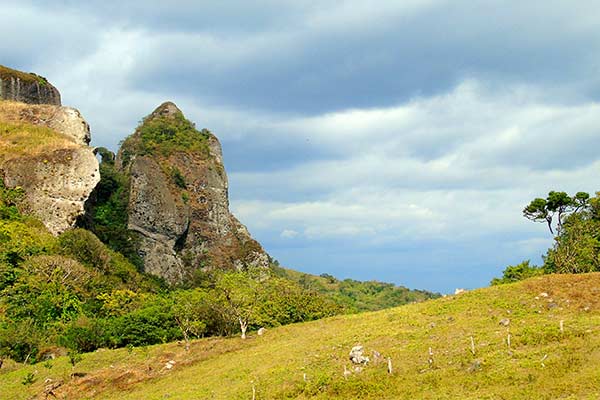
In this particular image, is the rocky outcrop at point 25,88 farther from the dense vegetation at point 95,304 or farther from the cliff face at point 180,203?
the dense vegetation at point 95,304

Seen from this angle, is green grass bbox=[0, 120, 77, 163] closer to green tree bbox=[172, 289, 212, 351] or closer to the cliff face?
the cliff face

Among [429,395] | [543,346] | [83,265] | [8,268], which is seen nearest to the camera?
[429,395]

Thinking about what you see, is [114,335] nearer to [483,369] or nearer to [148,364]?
[148,364]

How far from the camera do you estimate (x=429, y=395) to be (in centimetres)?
2975

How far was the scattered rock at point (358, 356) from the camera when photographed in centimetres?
3709

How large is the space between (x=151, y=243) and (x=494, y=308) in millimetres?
81692

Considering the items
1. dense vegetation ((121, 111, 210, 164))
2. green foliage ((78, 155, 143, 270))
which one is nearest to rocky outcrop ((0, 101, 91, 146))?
green foliage ((78, 155, 143, 270))

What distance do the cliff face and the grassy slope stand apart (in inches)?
2428

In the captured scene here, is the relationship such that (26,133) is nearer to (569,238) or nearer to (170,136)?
(170,136)

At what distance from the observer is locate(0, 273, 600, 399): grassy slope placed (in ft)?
98.4

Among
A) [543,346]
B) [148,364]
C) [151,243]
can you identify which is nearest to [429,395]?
[543,346]

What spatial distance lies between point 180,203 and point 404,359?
92324 mm

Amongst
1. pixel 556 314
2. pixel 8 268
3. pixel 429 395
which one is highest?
pixel 8 268

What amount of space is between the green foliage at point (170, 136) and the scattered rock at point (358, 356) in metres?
98.3
